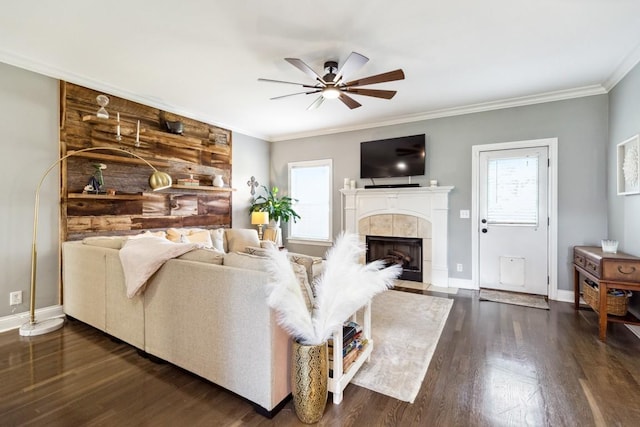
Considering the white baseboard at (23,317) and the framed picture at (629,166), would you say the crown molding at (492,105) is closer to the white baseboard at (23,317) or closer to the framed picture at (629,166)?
the framed picture at (629,166)

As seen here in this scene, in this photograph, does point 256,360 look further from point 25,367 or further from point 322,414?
point 25,367

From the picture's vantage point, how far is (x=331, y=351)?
200 cm

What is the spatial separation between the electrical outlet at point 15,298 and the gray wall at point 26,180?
3cm

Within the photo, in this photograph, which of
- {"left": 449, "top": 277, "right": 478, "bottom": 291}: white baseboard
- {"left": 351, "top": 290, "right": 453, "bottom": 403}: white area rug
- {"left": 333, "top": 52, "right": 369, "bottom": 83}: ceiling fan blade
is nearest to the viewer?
{"left": 351, "top": 290, "right": 453, "bottom": 403}: white area rug

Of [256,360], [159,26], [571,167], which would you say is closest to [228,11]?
[159,26]

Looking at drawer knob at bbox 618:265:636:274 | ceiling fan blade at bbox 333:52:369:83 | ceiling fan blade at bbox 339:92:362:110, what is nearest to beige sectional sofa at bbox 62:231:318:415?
ceiling fan blade at bbox 333:52:369:83

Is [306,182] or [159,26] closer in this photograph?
[159,26]

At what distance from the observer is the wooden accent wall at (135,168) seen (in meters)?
3.31

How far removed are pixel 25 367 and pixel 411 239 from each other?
457 cm

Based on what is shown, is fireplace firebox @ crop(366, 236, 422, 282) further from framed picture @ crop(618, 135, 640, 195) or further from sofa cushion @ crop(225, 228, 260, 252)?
framed picture @ crop(618, 135, 640, 195)

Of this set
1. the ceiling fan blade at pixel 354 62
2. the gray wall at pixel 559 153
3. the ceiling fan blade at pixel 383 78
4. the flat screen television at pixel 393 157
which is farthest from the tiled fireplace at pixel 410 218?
the ceiling fan blade at pixel 354 62

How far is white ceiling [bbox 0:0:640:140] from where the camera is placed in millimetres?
2205

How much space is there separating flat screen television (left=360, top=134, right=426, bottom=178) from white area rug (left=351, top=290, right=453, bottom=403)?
78.2 inches

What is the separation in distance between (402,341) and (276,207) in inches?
141
